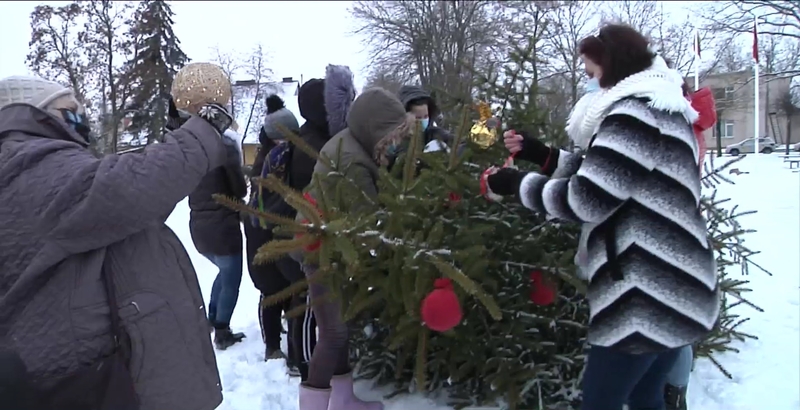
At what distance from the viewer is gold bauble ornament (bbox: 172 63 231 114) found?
2.45 m

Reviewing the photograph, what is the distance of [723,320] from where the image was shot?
4.69m

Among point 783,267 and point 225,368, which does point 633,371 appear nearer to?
point 225,368

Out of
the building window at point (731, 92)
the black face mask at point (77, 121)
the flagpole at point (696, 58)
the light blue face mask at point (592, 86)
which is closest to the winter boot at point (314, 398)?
the black face mask at point (77, 121)

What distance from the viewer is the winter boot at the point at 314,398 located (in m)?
3.68

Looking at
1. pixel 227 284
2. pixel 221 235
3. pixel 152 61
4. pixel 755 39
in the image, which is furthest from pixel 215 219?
pixel 152 61

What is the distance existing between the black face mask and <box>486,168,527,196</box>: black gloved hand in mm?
1489

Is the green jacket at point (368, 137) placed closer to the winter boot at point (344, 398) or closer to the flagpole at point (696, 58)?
the winter boot at point (344, 398)

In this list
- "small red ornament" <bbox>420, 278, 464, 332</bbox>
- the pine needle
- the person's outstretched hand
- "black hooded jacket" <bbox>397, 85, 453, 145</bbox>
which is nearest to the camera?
the pine needle

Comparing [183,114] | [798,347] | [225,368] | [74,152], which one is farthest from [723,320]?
[74,152]

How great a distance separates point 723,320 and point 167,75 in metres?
35.7

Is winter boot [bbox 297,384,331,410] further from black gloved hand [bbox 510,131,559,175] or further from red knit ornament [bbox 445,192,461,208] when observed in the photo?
black gloved hand [bbox 510,131,559,175]

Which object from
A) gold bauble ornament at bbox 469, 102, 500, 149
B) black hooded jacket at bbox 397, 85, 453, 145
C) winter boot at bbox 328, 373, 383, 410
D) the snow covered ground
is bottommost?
the snow covered ground

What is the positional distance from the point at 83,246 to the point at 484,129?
197 cm

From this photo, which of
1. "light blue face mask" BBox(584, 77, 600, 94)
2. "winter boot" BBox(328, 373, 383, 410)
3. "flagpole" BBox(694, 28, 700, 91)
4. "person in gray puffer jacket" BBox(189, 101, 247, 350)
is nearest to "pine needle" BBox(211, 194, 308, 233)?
"light blue face mask" BBox(584, 77, 600, 94)
